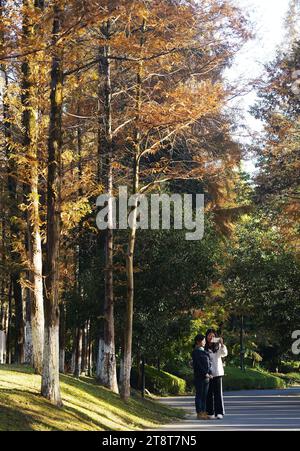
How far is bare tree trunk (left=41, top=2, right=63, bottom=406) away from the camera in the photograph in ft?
58.3

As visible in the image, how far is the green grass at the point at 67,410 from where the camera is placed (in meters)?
15.6

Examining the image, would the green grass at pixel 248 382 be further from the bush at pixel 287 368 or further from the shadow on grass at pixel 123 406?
the shadow on grass at pixel 123 406

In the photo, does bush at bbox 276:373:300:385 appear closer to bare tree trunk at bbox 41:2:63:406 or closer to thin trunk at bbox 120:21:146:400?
thin trunk at bbox 120:21:146:400

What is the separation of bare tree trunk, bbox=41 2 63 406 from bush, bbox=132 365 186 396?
27.5 m

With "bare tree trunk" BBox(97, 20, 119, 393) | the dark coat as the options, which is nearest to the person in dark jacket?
the dark coat

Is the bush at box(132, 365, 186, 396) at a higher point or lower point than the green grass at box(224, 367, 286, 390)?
higher

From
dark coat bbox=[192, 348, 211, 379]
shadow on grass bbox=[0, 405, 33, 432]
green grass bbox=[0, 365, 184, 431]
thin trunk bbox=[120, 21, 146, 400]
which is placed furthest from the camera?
thin trunk bbox=[120, 21, 146, 400]

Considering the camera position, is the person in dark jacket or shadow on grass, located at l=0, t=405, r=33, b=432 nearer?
shadow on grass, located at l=0, t=405, r=33, b=432

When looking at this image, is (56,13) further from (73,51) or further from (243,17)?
(243,17)

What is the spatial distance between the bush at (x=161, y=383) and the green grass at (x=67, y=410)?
1957 cm

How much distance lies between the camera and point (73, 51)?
59.0ft

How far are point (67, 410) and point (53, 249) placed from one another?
3022mm

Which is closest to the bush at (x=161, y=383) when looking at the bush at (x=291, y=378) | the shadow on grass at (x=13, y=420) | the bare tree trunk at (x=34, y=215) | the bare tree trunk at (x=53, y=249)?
the bush at (x=291, y=378)
